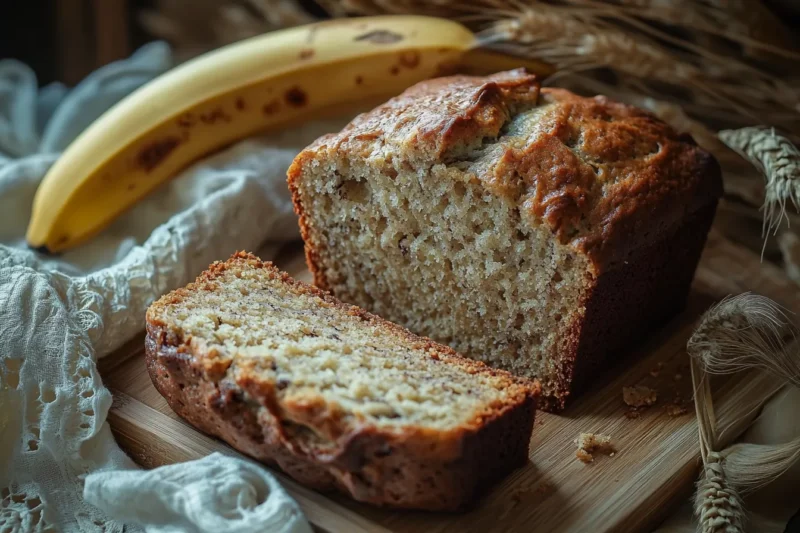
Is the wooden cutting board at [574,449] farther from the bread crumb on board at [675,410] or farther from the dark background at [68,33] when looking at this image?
the dark background at [68,33]

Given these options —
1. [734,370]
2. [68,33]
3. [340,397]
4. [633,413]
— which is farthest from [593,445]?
[68,33]

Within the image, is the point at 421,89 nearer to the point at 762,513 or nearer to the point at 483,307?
the point at 483,307

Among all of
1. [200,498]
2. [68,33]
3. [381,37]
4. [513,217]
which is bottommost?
[200,498]

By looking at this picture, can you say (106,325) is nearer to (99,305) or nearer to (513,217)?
(99,305)

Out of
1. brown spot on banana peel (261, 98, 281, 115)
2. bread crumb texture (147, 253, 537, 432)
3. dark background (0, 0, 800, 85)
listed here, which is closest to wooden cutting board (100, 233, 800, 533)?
bread crumb texture (147, 253, 537, 432)

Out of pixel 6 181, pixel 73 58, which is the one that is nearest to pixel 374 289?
pixel 6 181

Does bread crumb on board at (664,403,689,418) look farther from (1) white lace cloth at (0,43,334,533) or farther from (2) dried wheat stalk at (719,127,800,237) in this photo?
(1) white lace cloth at (0,43,334,533)

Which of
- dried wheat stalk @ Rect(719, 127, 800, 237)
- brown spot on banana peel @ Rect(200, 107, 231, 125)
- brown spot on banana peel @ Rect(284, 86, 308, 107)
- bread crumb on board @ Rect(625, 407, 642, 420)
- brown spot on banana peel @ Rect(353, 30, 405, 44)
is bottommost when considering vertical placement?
bread crumb on board @ Rect(625, 407, 642, 420)

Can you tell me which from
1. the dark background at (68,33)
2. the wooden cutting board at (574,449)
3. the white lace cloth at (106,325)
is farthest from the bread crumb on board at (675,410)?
the dark background at (68,33)
